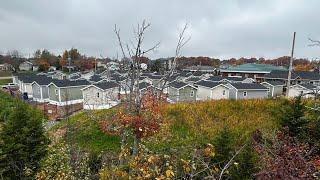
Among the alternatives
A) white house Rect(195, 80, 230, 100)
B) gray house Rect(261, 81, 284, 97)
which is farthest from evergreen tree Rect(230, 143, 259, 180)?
gray house Rect(261, 81, 284, 97)

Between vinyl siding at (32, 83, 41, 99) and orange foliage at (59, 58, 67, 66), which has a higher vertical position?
orange foliage at (59, 58, 67, 66)

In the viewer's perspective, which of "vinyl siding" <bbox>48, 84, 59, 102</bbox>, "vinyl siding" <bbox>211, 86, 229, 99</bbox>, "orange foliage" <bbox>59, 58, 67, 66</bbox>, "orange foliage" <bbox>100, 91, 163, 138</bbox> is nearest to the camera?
"orange foliage" <bbox>100, 91, 163, 138</bbox>

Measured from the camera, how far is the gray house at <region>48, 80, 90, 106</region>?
119ft

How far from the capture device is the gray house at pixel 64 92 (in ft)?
119

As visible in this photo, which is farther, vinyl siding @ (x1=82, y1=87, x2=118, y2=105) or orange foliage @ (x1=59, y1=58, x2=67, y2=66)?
orange foliage @ (x1=59, y1=58, x2=67, y2=66)

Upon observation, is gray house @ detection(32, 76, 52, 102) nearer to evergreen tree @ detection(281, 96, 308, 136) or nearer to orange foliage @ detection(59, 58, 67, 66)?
evergreen tree @ detection(281, 96, 308, 136)

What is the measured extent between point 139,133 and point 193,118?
8860 mm

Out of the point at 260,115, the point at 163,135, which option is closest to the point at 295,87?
the point at 260,115

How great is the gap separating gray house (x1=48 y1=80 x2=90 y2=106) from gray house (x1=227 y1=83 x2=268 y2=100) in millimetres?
19278

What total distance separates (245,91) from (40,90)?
88.6 ft

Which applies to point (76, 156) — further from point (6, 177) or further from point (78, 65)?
point (78, 65)

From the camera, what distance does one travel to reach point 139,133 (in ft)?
33.7

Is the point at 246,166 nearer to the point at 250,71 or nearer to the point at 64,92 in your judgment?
the point at 64,92

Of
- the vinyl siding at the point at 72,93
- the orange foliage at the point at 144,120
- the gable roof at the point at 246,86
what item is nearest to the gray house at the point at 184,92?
the gable roof at the point at 246,86
